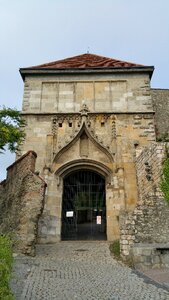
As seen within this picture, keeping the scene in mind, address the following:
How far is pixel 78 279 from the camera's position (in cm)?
607

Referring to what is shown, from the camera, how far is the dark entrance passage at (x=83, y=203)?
13453 mm

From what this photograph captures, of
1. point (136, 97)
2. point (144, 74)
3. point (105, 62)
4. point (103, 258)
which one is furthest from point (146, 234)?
point (105, 62)

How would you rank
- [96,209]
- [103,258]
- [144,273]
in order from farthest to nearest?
[96,209], [103,258], [144,273]

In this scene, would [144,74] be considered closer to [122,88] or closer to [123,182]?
[122,88]

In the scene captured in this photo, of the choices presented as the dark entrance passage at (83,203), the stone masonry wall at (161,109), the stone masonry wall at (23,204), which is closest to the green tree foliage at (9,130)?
the stone masonry wall at (23,204)

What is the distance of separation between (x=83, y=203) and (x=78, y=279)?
7787mm

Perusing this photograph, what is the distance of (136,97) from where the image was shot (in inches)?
607

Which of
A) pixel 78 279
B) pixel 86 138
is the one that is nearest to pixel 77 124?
pixel 86 138

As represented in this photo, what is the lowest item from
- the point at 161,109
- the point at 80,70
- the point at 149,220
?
the point at 149,220

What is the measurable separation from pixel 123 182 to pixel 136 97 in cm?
518

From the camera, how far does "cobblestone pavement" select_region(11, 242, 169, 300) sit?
484 centimetres

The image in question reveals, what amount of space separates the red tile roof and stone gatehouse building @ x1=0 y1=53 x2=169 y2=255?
0.12 m

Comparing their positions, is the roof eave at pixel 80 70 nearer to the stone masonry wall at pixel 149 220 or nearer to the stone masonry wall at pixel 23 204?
the stone masonry wall at pixel 23 204

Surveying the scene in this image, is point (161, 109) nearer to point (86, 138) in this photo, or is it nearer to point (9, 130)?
point (86, 138)
